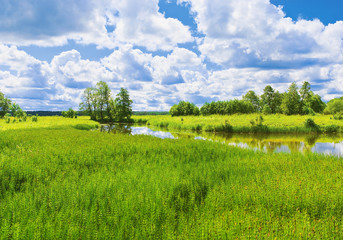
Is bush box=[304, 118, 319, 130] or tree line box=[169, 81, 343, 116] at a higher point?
tree line box=[169, 81, 343, 116]

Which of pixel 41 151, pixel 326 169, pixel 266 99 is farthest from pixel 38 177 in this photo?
pixel 266 99

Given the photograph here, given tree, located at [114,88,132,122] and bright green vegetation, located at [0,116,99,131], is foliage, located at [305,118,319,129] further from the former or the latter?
tree, located at [114,88,132,122]

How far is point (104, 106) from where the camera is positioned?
255 ft

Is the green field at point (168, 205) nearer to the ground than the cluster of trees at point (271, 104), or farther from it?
nearer to the ground

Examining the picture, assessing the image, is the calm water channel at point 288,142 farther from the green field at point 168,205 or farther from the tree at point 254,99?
the tree at point 254,99

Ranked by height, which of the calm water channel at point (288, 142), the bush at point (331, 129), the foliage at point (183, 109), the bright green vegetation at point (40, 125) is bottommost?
the calm water channel at point (288, 142)

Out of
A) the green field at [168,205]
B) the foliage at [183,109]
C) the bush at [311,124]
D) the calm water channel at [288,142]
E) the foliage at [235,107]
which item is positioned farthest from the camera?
the foliage at [183,109]

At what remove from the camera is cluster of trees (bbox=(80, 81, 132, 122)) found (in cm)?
7394

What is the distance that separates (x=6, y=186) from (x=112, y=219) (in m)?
5.49

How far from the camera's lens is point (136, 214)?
500 cm

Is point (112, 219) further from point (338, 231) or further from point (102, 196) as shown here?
point (338, 231)

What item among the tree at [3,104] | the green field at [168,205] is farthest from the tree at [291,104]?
the tree at [3,104]

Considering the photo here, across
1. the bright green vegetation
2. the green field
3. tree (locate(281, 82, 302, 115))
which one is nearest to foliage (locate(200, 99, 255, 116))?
tree (locate(281, 82, 302, 115))

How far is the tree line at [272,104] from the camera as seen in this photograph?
79875 millimetres
